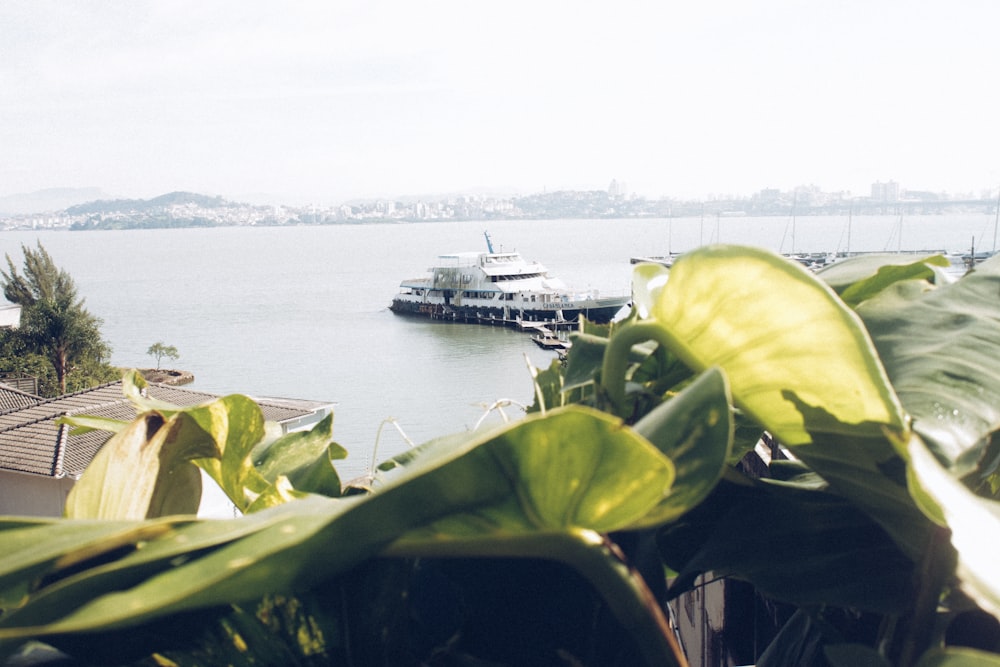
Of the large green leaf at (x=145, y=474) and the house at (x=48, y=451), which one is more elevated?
the large green leaf at (x=145, y=474)

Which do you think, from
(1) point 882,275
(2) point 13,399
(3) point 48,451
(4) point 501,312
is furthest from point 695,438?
(4) point 501,312

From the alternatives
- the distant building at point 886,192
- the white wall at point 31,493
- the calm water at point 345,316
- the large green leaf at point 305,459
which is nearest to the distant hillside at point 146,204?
the calm water at point 345,316

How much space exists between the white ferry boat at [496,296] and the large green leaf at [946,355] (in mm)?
14098

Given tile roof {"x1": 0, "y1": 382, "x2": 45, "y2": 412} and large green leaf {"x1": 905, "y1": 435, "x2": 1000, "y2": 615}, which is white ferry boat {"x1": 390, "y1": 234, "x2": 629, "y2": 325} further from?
large green leaf {"x1": 905, "y1": 435, "x2": 1000, "y2": 615}

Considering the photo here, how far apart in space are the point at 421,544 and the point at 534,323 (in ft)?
47.8

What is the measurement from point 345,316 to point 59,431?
12557mm

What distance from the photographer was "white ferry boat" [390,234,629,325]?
1485 centimetres

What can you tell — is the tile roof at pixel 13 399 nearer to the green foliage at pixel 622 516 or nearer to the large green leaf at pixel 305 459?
the large green leaf at pixel 305 459

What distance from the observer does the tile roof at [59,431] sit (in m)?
5.23

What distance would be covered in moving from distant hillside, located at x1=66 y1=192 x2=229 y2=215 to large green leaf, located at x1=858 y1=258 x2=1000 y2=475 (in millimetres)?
70348

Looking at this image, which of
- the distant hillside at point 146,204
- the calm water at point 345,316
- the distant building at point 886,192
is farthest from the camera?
the distant hillside at point 146,204

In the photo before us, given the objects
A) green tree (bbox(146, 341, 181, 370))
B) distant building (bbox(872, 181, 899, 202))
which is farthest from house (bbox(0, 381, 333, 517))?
distant building (bbox(872, 181, 899, 202))

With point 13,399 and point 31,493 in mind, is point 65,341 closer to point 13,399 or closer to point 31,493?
point 13,399

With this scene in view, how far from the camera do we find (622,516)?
0.15 meters
